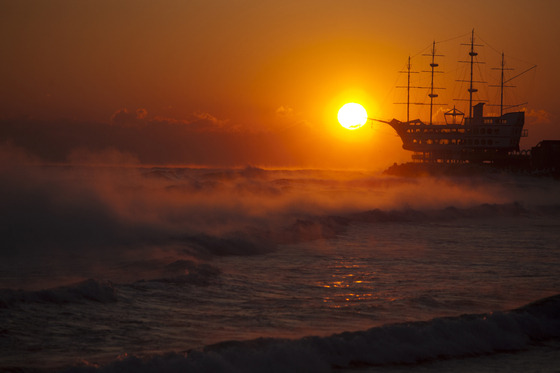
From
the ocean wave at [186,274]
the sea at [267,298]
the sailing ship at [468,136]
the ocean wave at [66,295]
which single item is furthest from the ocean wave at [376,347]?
the sailing ship at [468,136]

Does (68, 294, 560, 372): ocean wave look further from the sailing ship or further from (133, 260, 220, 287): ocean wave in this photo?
the sailing ship

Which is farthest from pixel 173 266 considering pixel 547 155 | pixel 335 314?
pixel 547 155

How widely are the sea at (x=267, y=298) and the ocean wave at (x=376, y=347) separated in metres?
0.02

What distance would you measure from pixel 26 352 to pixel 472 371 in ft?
21.8

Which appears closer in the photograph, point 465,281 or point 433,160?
point 465,281

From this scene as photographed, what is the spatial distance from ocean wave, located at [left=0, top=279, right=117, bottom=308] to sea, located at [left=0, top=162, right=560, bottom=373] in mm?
36

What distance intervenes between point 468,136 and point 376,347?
12299cm

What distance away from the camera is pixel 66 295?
476 inches

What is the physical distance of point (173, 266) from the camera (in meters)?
16.0

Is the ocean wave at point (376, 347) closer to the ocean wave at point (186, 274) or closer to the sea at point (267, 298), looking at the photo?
the sea at point (267, 298)

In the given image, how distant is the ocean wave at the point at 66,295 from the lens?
38.1 feet

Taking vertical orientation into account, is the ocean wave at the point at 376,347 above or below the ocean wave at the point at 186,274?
below

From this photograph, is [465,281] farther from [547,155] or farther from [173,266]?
[547,155]

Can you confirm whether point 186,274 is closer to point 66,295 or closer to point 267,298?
point 267,298
